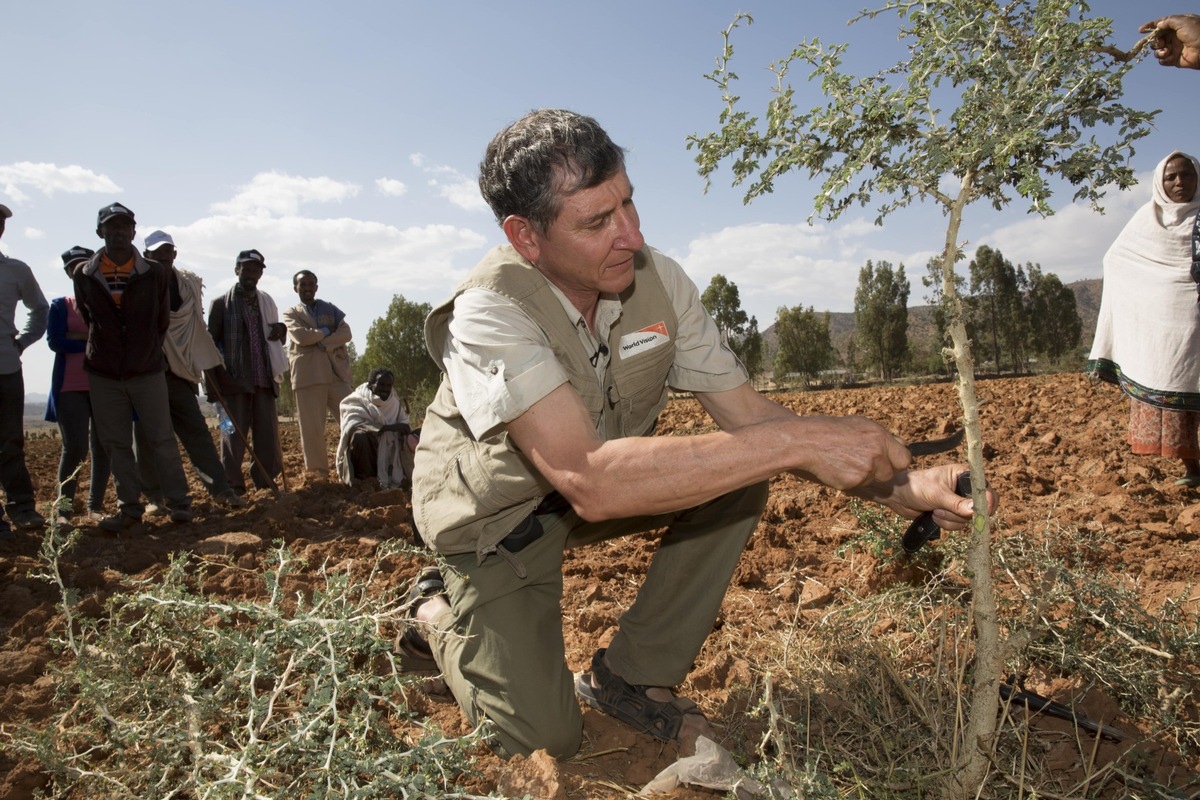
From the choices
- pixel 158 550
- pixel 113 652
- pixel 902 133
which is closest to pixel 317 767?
pixel 113 652

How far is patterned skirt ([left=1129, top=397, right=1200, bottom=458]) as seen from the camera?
4281 mm

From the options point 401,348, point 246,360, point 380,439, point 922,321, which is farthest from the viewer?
point 922,321

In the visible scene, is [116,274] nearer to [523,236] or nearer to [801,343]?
[523,236]

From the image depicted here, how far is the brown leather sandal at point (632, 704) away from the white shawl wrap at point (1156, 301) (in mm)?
3741

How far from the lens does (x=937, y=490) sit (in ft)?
6.11

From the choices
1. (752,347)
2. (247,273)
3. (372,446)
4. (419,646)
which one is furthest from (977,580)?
(752,347)

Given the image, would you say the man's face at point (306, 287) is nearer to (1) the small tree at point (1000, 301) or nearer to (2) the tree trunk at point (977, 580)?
(2) the tree trunk at point (977, 580)

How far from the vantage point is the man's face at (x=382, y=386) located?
253 inches

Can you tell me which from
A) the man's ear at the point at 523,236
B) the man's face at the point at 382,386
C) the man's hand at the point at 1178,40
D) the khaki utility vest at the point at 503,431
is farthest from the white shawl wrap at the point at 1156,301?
the man's face at the point at 382,386

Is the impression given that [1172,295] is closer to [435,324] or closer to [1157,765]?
[1157,765]

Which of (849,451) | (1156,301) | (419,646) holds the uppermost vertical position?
(1156,301)

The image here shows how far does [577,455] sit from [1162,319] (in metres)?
4.23

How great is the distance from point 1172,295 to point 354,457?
18.0 ft

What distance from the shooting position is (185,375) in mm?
5406
